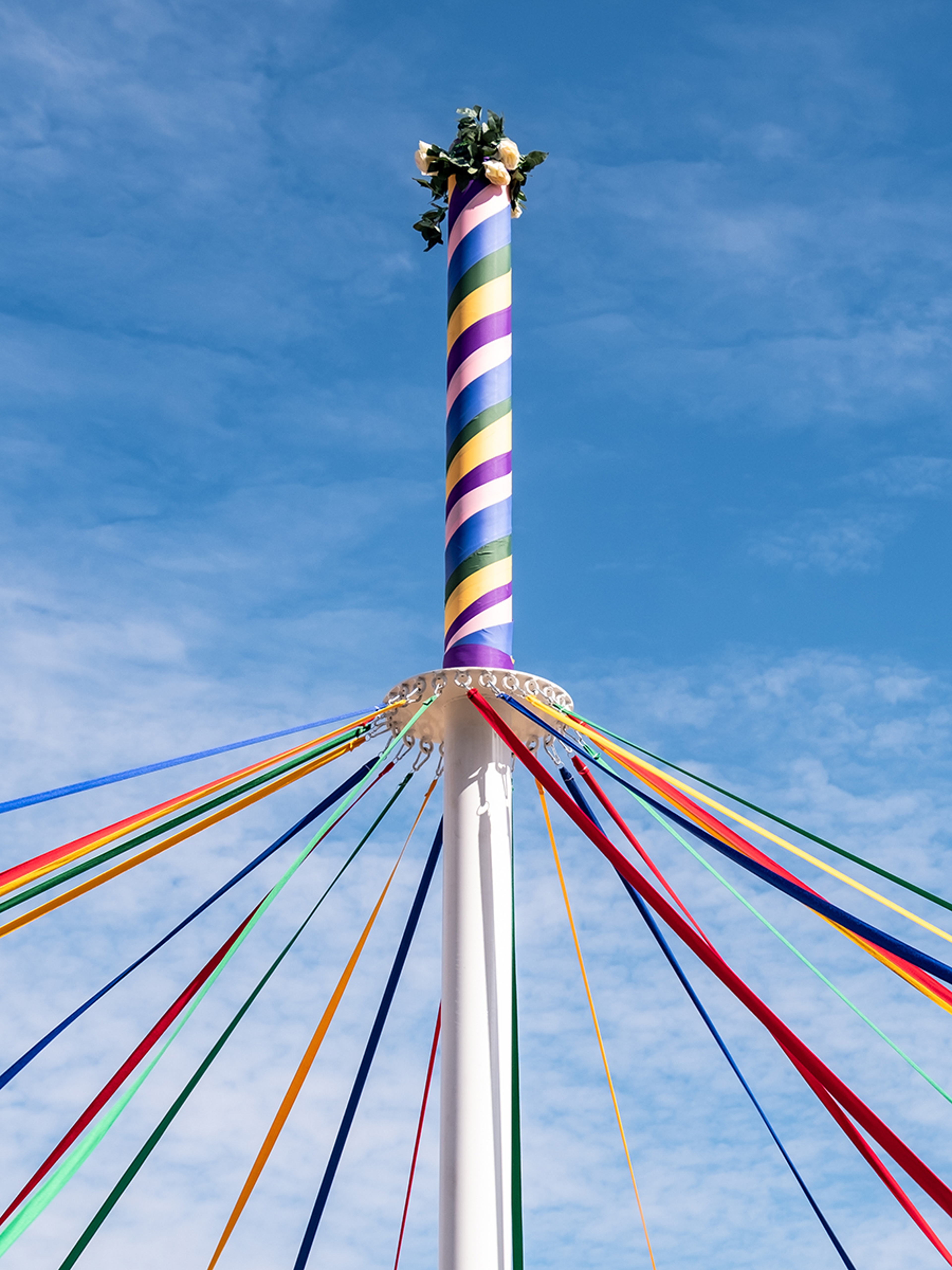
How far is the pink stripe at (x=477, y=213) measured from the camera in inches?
323

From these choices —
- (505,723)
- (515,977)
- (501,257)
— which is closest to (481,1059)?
(515,977)

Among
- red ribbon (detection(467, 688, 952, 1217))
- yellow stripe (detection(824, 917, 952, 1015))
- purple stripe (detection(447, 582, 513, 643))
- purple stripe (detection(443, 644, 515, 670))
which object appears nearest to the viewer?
red ribbon (detection(467, 688, 952, 1217))

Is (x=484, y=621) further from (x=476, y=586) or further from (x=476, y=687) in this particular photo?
(x=476, y=687)

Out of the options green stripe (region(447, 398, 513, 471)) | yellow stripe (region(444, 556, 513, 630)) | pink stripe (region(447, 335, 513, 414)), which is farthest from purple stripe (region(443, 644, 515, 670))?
pink stripe (region(447, 335, 513, 414))

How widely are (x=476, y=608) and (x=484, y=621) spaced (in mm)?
90

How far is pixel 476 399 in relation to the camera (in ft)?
26.0

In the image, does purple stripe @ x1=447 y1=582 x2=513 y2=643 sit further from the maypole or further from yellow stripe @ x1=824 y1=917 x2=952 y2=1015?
yellow stripe @ x1=824 y1=917 x2=952 y2=1015

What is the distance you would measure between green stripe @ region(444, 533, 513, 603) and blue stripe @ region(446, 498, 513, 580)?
0.01 meters

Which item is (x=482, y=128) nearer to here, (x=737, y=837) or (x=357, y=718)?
(x=357, y=718)

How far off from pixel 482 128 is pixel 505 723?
3.77 metres

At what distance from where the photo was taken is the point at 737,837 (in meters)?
7.27

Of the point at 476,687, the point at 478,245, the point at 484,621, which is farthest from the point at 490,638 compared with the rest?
the point at 478,245

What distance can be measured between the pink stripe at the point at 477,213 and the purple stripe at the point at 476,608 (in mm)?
2179

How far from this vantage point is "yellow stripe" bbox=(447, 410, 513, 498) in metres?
7.80
